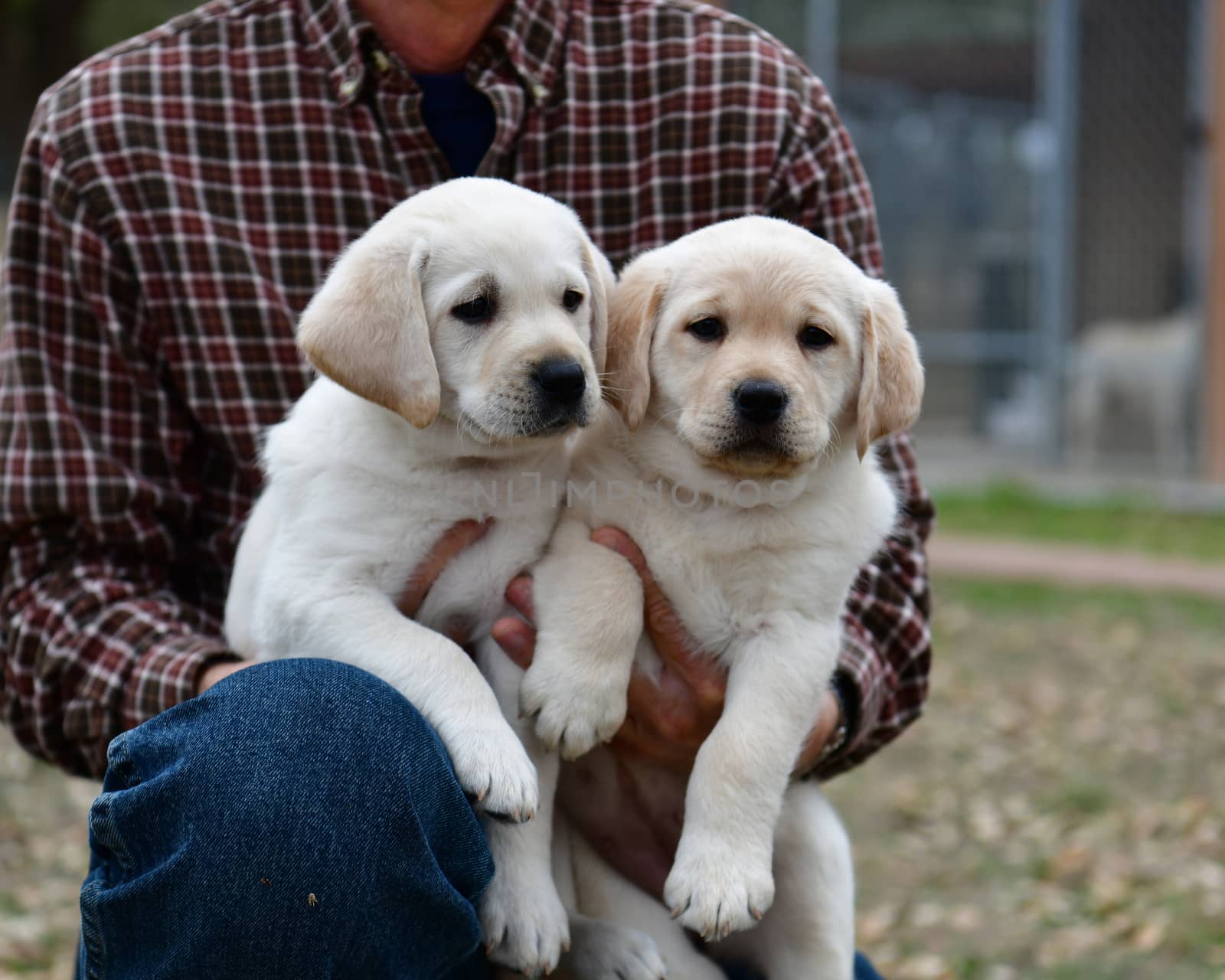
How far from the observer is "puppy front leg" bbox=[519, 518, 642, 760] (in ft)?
7.29

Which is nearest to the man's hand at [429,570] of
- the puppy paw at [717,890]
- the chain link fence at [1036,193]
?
the puppy paw at [717,890]

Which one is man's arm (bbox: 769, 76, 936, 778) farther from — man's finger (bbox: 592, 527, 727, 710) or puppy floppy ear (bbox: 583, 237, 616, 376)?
puppy floppy ear (bbox: 583, 237, 616, 376)

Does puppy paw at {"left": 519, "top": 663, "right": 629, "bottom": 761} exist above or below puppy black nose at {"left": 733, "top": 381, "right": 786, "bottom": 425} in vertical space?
below

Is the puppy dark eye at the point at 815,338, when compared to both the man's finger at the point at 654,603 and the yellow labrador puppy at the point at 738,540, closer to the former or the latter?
the yellow labrador puppy at the point at 738,540

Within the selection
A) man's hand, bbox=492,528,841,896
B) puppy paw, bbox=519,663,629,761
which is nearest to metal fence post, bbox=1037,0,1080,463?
man's hand, bbox=492,528,841,896

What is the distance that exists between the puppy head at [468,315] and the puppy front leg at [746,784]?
50 centimetres

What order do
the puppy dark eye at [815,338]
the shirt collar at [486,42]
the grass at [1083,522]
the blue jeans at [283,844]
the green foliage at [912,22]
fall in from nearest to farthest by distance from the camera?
the blue jeans at [283,844], the puppy dark eye at [815,338], the shirt collar at [486,42], the grass at [1083,522], the green foliage at [912,22]

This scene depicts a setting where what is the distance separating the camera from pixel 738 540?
2.42 m

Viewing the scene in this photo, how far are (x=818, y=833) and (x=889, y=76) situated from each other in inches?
360

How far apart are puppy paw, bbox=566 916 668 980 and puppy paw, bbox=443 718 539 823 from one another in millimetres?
347

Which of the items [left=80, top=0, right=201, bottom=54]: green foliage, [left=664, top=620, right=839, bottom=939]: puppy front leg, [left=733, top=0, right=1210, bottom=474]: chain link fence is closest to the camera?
[left=664, top=620, right=839, bottom=939]: puppy front leg

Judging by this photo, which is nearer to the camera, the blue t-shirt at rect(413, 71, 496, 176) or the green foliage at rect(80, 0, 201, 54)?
the blue t-shirt at rect(413, 71, 496, 176)

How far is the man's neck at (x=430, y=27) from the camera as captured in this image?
2732 mm

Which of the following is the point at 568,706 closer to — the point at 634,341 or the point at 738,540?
the point at 738,540
